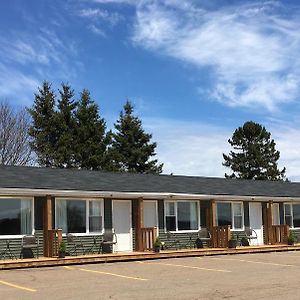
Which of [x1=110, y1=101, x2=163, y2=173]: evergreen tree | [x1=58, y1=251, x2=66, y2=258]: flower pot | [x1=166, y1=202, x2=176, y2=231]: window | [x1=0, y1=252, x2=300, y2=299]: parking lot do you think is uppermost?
[x1=110, y1=101, x2=163, y2=173]: evergreen tree

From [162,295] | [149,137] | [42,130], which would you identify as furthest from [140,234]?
[149,137]

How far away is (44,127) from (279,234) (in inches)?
982

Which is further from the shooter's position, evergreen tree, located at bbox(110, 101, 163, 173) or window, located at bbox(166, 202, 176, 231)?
evergreen tree, located at bbox(110, 101, 163, 173)

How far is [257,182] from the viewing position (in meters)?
31.4

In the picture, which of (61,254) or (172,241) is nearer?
(61,254)

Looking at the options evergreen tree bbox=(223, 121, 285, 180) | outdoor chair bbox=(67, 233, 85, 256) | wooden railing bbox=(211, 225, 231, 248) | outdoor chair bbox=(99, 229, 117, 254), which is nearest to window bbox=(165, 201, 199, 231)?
wooden railing bbox=(211, 225, 231, 248)

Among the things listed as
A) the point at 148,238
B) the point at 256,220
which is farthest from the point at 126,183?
the point at 256,220

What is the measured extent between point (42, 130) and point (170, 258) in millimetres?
27314

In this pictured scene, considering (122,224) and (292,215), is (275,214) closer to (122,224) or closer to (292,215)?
(292,215)

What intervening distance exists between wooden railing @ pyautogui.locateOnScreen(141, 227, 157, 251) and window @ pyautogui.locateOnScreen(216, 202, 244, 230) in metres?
4.60

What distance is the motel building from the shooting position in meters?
19.4

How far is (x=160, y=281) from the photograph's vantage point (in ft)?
42.9

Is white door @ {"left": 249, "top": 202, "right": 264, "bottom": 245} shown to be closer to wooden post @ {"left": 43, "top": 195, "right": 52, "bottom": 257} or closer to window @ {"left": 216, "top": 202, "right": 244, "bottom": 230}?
window @ {"left": 216, "top": 202, "right": 244, "bottom": 230}

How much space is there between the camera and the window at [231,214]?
83.9 ft
